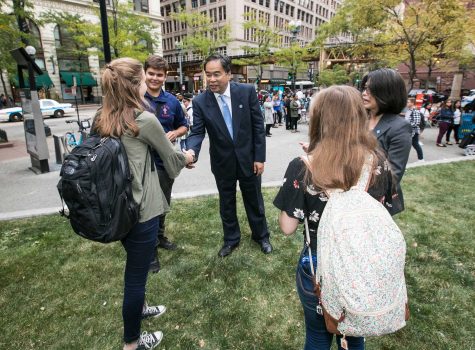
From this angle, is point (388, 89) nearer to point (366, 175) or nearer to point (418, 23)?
point (366, 175)

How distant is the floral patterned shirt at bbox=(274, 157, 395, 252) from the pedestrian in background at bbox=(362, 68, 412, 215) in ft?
2.30

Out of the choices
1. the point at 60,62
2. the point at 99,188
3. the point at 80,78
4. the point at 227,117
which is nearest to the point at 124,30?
the point at 80,78

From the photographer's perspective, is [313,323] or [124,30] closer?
[313,323]

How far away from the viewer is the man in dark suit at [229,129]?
3.34m

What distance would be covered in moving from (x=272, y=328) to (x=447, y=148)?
1159cm

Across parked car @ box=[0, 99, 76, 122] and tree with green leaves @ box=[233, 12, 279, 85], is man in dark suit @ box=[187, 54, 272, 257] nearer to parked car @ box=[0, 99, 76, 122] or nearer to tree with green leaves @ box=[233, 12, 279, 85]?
parked car @ box=[0, 99, 76, 122]

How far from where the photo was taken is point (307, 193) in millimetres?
1545

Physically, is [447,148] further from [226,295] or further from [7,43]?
[7,43]

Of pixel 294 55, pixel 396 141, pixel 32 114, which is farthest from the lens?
pixel 294 55

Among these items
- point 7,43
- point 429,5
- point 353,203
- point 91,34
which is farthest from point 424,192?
point 91,34

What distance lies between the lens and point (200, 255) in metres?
3.77

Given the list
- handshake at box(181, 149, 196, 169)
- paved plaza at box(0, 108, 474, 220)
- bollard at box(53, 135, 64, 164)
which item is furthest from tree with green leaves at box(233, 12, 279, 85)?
handshake at box(181, 149, 196, 169)

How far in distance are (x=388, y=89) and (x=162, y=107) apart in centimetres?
230

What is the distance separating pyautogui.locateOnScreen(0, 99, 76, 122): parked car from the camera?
68.8 feet
